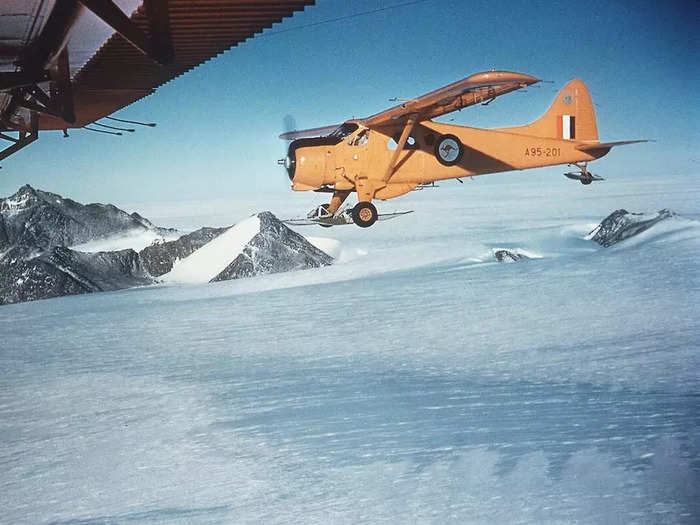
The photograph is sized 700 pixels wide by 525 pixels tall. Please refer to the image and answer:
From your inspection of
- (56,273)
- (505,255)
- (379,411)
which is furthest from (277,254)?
(379,411)

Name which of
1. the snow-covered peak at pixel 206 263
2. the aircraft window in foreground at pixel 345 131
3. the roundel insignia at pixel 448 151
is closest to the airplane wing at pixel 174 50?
the aircraft window in foreground at pixel 345 131

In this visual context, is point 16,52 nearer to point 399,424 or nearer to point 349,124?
point 349,124

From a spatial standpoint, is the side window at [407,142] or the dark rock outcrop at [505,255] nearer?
the side window at [407,142]

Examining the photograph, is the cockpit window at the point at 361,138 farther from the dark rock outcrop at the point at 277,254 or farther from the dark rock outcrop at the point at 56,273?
the dark rock outcrop at the point at 56,273

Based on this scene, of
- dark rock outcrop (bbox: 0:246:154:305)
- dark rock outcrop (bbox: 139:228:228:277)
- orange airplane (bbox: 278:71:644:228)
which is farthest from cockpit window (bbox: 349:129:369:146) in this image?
dark rock outcrop (bbox: 0:246:154:305)

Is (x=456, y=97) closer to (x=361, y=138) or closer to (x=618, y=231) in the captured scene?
(x=361, y=138)
